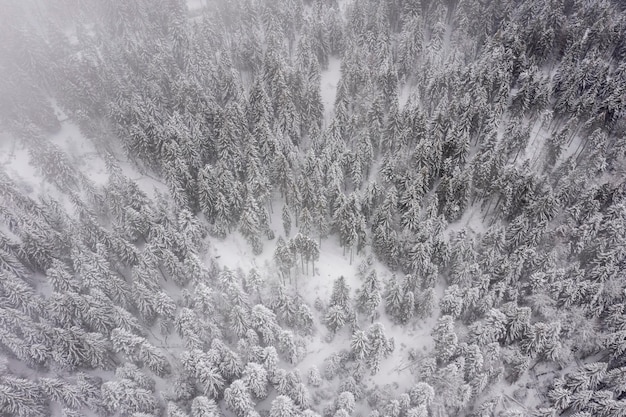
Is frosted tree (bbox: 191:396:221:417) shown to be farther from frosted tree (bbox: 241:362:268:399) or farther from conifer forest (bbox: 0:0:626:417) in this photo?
frosted tree (bbox: 241:362:268:399)

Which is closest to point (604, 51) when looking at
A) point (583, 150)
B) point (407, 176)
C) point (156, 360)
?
point (583, 150)

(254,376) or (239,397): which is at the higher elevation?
(254,376)

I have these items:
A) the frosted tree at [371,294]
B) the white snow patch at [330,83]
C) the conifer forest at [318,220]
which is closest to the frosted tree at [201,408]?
the conifer forest at [318,220]

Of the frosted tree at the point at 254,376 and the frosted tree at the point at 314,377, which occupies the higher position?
the frosted tree at the point at 254,376

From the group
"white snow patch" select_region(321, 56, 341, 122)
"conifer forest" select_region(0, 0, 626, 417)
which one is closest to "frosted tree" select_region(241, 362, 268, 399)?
"conifer forest" select_region(0, 0, 626, 417)

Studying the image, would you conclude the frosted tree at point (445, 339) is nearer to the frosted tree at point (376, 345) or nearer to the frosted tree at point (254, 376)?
the frosted tree at point (376, 345)

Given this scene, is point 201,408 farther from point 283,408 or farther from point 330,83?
point 330,83

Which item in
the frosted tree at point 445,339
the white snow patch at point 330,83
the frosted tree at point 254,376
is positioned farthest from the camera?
the white snow patch at point 330,83

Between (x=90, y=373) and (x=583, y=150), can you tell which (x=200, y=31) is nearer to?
(x=90, y=373)

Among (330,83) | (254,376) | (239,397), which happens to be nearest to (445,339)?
(254,376)
